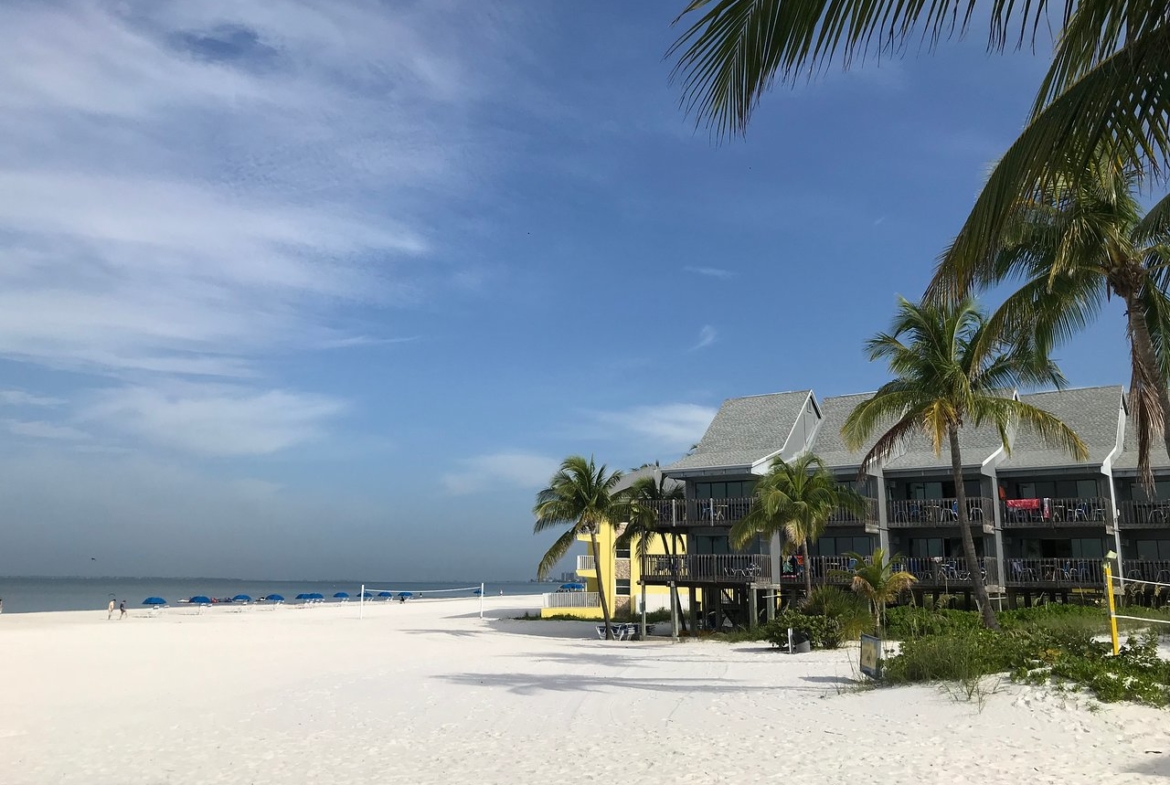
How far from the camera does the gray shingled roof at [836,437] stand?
32.9 metres

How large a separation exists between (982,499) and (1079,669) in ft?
63.6

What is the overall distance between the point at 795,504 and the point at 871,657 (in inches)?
459

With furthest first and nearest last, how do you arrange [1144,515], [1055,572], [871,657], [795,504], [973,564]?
[1144,515]
[1055,572]
[795,504]
[973,564]
[871,657]

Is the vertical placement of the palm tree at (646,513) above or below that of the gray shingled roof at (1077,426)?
below

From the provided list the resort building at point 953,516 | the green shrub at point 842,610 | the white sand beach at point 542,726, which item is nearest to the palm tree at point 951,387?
the green shrub at point 842,610

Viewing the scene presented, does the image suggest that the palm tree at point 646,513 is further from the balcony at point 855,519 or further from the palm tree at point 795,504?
the balcony at point 855,519

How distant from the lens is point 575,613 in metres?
47.2

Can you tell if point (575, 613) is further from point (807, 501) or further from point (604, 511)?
point (807, 501)

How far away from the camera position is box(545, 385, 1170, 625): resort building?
30797 mm

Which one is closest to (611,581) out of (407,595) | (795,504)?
(795,504)

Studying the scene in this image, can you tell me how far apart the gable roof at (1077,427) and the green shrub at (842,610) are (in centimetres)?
1059

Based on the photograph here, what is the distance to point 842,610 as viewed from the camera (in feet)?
80.6

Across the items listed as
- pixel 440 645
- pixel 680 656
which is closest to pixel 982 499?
pixel 680 656

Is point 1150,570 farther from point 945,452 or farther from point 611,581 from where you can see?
point 611,581
